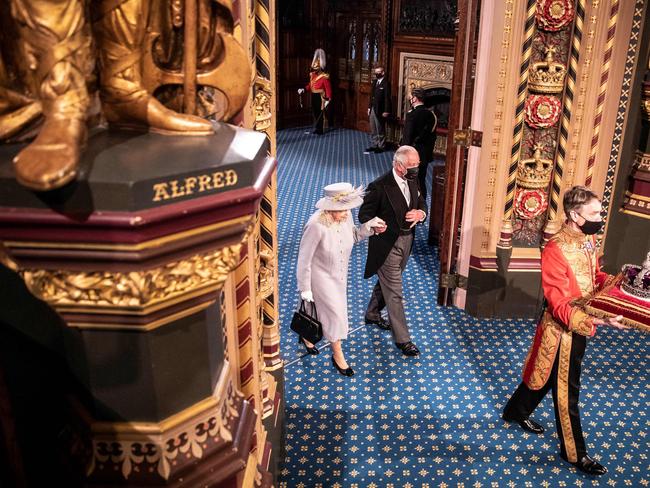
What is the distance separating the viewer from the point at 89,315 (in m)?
1.13

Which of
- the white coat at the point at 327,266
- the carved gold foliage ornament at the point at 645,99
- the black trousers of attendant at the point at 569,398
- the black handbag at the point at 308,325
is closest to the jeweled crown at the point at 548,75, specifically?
the carved gold foliage ornament at the point at 645,99

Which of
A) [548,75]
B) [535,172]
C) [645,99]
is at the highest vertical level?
[548,75]

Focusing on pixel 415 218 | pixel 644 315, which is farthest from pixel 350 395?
pixel 644 315

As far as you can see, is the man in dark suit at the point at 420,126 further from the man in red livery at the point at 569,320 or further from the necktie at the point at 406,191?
the man in red livery at the point at 569,320

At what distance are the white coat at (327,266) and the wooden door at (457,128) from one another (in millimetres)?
1333

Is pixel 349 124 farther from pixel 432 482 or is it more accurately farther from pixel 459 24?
pixel 432 482

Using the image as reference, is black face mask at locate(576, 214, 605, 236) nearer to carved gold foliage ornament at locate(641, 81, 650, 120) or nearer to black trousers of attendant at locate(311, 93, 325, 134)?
carved gold foliage ornament at locate(641, 81, 650, 120)

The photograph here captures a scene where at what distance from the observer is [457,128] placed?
5.34 m

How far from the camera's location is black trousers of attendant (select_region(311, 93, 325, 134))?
A: 13.8m

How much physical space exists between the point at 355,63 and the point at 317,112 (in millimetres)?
1410

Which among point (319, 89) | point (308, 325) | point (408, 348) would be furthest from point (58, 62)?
point (319, 89)

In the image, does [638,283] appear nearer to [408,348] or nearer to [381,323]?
[408,348]

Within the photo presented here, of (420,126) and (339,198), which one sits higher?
(339,198)

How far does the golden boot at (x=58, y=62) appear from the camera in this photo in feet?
3.45
